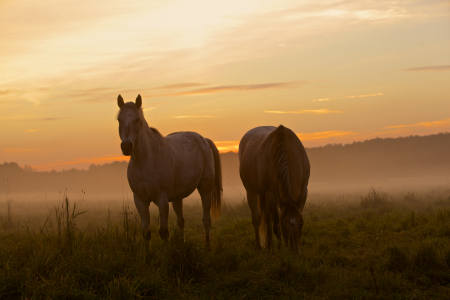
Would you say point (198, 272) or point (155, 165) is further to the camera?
point (155, 165)

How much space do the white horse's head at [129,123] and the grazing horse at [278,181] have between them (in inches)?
90.9

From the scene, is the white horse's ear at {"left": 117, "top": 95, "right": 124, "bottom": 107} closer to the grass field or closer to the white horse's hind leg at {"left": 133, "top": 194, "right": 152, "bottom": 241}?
the white horse's hind leg at {"left": 133, "top": 194, "right": 152, "bottom": 241}

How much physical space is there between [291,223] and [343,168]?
8251cm

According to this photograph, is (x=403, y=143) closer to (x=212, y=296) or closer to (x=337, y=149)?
(x=337, y=149)

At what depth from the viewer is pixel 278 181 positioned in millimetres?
5512

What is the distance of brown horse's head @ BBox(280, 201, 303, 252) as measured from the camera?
5152 millimetres

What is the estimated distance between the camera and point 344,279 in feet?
14.8

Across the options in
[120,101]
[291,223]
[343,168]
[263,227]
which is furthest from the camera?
[343,168]

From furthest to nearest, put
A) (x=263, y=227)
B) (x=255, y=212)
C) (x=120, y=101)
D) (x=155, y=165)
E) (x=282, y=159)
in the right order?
(x=255, y=212)
(x=263, y=227)
(x=155, y=165)
(x=120, y=101)
(x=282, y=159)

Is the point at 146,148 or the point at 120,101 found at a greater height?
the point at 120,101

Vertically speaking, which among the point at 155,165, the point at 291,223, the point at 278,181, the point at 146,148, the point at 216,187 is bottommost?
the point at 291,223

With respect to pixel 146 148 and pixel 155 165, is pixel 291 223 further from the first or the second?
pixel 146 148

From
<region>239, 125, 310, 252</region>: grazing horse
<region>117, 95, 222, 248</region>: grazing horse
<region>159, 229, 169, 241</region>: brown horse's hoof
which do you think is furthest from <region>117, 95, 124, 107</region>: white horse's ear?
<region>239, 125, 310, 252</region>: grazing horse

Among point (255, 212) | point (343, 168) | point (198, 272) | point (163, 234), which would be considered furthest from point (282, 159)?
point (343, 168)
